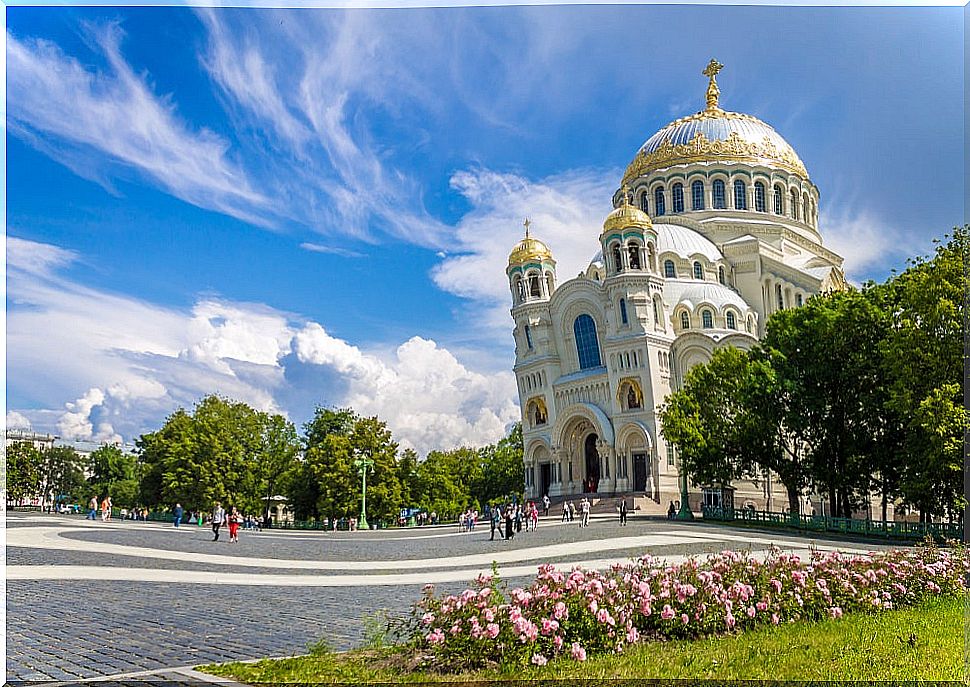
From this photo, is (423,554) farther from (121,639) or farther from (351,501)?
(351,501)

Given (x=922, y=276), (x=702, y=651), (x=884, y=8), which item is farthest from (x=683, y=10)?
(x=922, y=276)

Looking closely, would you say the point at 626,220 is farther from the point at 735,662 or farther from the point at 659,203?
the point at 735,662

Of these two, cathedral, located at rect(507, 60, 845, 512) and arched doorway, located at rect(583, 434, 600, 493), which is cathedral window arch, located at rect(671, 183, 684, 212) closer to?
cathedral, located at rect(507, 60, 845, 512)

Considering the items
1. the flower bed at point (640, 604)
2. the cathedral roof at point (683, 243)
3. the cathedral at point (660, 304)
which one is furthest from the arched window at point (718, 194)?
the flower bed at point (640, 604)

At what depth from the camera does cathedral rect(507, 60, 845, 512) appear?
3581 centimetres

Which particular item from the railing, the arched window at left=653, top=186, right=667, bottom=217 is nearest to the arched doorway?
the arched window at left=653, top=186, right=667, bottom=217

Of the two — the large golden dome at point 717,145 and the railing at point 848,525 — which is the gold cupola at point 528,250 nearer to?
the railing at point 848,525

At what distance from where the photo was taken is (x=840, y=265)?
132ft

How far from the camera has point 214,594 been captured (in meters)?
8.29

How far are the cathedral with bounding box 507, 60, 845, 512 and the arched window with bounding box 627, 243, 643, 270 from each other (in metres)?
0.05

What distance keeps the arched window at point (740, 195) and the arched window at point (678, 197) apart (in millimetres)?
2480

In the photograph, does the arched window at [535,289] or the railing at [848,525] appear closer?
the railing at [848,525]

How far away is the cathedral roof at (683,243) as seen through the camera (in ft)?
129

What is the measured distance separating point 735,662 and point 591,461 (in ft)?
111
